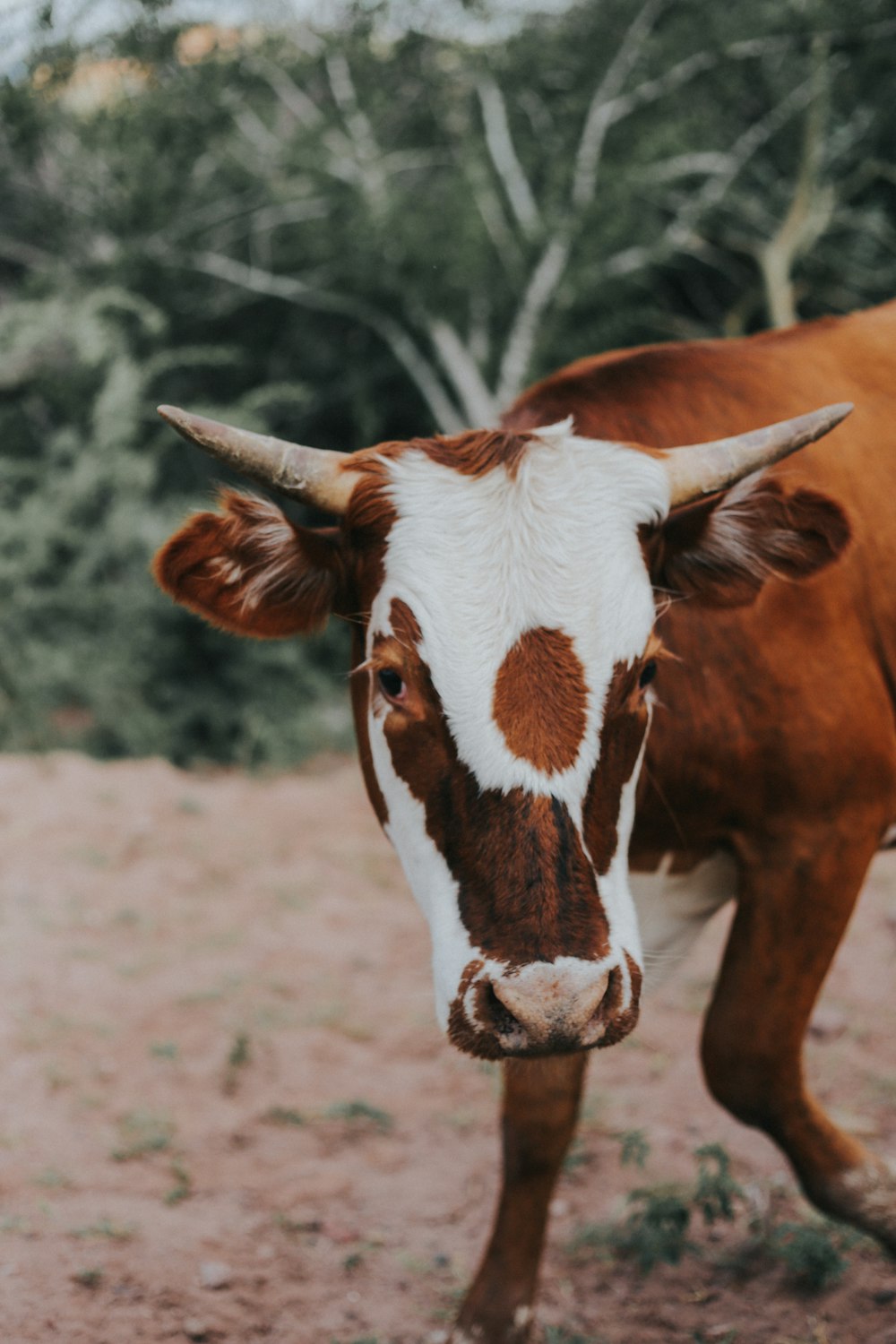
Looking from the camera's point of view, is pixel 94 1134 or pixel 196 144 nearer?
pixel 94 1134

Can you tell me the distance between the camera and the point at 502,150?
30.5 ft

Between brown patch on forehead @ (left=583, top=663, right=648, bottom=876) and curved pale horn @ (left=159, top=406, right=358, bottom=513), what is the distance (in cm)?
64

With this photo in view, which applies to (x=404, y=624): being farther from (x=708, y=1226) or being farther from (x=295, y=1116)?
(x=295, y=1116)

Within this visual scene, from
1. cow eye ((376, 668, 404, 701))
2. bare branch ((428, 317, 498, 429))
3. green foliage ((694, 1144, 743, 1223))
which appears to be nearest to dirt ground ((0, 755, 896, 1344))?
green foliage ((694, 1144, 743, 1223))

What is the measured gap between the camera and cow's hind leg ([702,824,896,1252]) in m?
2.66

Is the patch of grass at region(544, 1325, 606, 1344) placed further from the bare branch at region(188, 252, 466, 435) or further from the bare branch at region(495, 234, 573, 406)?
the bare branch at region(188, 252, 466, 435)

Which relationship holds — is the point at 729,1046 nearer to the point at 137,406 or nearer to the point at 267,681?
the point at 267,681

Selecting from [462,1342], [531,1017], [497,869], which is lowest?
[462,1342]

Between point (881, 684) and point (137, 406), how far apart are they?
6469 mm

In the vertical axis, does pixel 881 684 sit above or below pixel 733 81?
below

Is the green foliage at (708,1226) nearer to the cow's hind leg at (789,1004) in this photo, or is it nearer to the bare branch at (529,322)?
the cow's hind leg at (789,1004)

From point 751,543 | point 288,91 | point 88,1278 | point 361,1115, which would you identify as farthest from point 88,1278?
point 288,91

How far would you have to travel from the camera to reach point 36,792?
243 inches

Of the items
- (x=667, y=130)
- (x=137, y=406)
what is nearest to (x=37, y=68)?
(x=137, y=406)
